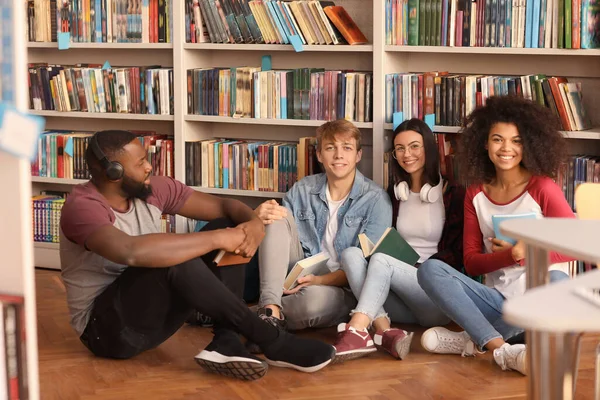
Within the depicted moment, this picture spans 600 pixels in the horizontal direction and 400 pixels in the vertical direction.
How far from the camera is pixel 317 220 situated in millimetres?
3916

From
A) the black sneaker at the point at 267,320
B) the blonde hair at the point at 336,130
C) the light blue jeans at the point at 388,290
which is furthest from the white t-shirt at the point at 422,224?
the black sneaker at the point at 267,320

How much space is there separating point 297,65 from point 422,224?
1.22m

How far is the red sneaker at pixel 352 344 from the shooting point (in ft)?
10.7

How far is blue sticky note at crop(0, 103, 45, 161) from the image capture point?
1628 millimetres

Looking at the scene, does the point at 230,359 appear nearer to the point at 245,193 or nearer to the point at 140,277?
the point at 140,277

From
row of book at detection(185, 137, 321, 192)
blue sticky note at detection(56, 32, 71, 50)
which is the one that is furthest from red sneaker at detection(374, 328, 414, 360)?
blue sticky note at detection(56, 32, 71, 50)

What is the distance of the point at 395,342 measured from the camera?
3295mm

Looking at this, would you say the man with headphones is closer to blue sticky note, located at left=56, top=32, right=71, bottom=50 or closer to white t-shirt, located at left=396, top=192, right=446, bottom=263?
white t-shirt, located at left=396, top=192, right=446, bottom=263

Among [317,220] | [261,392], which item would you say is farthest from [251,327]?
[317,220]

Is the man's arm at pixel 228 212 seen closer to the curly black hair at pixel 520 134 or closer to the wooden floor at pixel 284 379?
the wooden floor at pixel 284 379

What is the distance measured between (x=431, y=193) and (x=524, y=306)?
7.64 feet

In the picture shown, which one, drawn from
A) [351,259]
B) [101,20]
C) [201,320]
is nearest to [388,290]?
[351,259]

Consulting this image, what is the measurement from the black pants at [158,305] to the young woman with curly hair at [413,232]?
0.54 metres

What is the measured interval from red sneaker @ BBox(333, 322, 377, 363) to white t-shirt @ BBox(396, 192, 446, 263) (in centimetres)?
60
